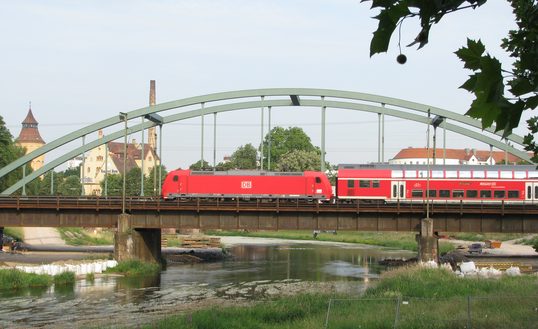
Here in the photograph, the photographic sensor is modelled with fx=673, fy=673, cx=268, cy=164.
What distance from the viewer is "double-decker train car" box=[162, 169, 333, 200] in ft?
203

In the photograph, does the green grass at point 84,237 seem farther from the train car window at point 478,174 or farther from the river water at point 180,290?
the train car window at point 478,174

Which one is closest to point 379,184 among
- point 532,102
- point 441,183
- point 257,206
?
point 441,183

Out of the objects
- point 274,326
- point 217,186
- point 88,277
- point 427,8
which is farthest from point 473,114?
point 217,186

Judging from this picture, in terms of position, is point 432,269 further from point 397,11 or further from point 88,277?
point 397,11

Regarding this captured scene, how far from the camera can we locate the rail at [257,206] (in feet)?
176

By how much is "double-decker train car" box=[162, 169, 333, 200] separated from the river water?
665 cm

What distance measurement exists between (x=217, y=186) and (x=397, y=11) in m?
58.3

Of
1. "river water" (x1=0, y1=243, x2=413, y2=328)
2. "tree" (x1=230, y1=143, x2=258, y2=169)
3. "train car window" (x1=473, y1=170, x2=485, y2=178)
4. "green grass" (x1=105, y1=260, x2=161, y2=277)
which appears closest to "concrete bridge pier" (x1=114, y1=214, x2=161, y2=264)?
"green grass" (x1=105, y1=260, x2=161, y2=277)

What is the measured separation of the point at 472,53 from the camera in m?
4.44

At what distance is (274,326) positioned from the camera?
24.9 meters

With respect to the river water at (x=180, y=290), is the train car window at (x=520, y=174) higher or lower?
higher

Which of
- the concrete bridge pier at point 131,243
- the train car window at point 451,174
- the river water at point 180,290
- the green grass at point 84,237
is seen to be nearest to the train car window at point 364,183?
the train car window at point 451,174

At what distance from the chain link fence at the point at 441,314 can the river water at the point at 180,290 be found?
9627mm

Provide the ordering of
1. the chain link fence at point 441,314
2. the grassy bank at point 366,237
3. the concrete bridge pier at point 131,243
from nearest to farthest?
the chain link fence at point 441,314, the concrete bridge pier at point 131,243, the grassy bank at point 366,237
